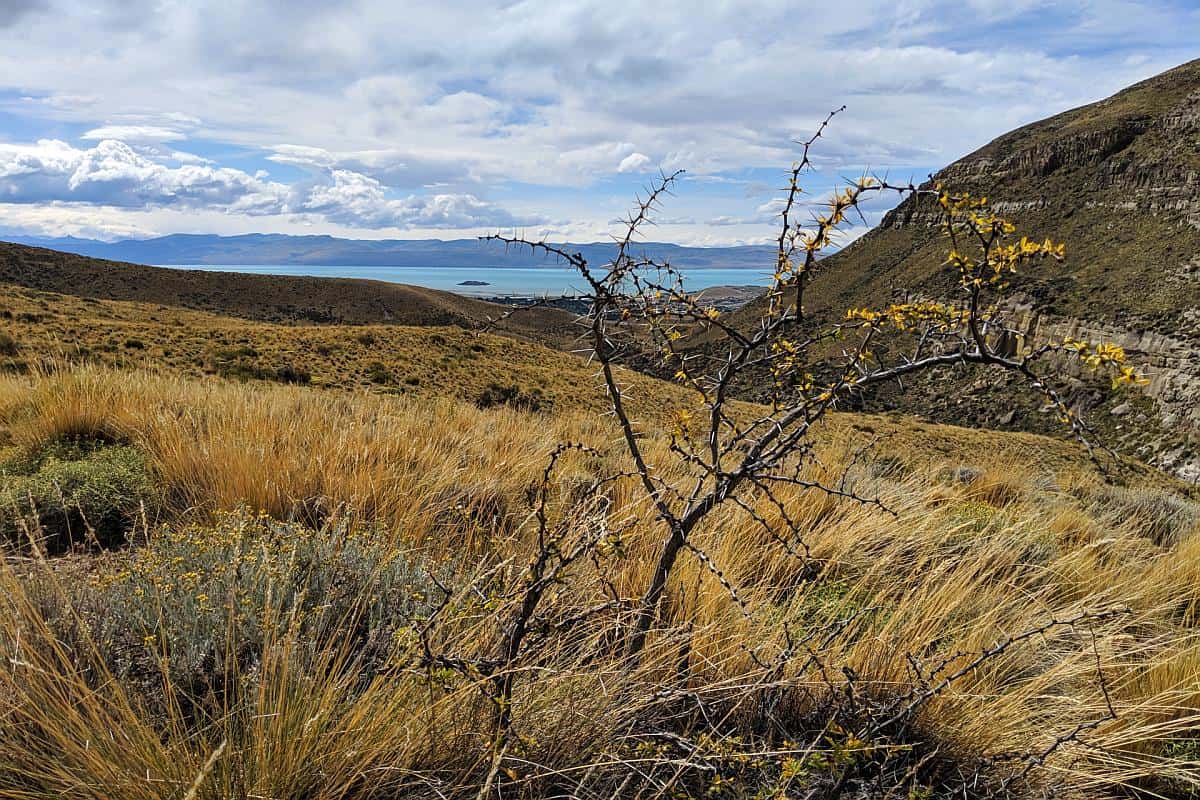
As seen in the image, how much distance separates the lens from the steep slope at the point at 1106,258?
40.2 metres

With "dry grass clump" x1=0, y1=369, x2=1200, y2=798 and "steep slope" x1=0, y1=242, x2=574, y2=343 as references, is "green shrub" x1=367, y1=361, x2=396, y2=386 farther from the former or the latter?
"steep slope" x1=0, y1=242, x2=574, y2=343

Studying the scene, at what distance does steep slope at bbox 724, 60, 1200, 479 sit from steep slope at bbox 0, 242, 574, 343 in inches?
1249

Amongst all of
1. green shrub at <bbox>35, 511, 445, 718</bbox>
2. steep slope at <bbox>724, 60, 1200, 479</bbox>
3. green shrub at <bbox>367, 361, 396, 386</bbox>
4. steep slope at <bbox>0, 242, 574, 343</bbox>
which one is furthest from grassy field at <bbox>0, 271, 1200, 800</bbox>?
steep slope at <bbox>0, 242, 574, 343</bbox>

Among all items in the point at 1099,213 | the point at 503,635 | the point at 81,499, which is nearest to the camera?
the point at 503,635

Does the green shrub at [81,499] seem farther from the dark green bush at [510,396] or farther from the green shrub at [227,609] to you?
the dark green bush at [510,396]

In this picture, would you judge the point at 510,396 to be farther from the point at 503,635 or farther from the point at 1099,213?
the point at 1099,213

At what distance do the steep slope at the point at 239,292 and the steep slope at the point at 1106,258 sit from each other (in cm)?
3171

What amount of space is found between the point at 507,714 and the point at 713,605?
1.06 metres

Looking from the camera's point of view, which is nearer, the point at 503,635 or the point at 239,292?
the point at 503,635

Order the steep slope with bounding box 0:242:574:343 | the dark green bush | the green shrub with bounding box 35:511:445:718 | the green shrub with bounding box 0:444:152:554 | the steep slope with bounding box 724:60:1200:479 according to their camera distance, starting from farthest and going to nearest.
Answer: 1. the steep slope with bounding box 0:242:574:343
2. the steep slope with bounding box 724:60:1200:479
3. the dark green bush
4. the green shrub with bounding box 0:444:152:554
5. the green shrub with bounding box 35:511:445:718

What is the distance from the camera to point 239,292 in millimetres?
65938

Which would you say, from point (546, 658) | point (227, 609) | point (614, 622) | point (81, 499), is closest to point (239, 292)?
point (81, 499)

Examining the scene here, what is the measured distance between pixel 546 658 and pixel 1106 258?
2413 inches

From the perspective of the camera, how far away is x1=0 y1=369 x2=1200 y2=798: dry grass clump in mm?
1659
